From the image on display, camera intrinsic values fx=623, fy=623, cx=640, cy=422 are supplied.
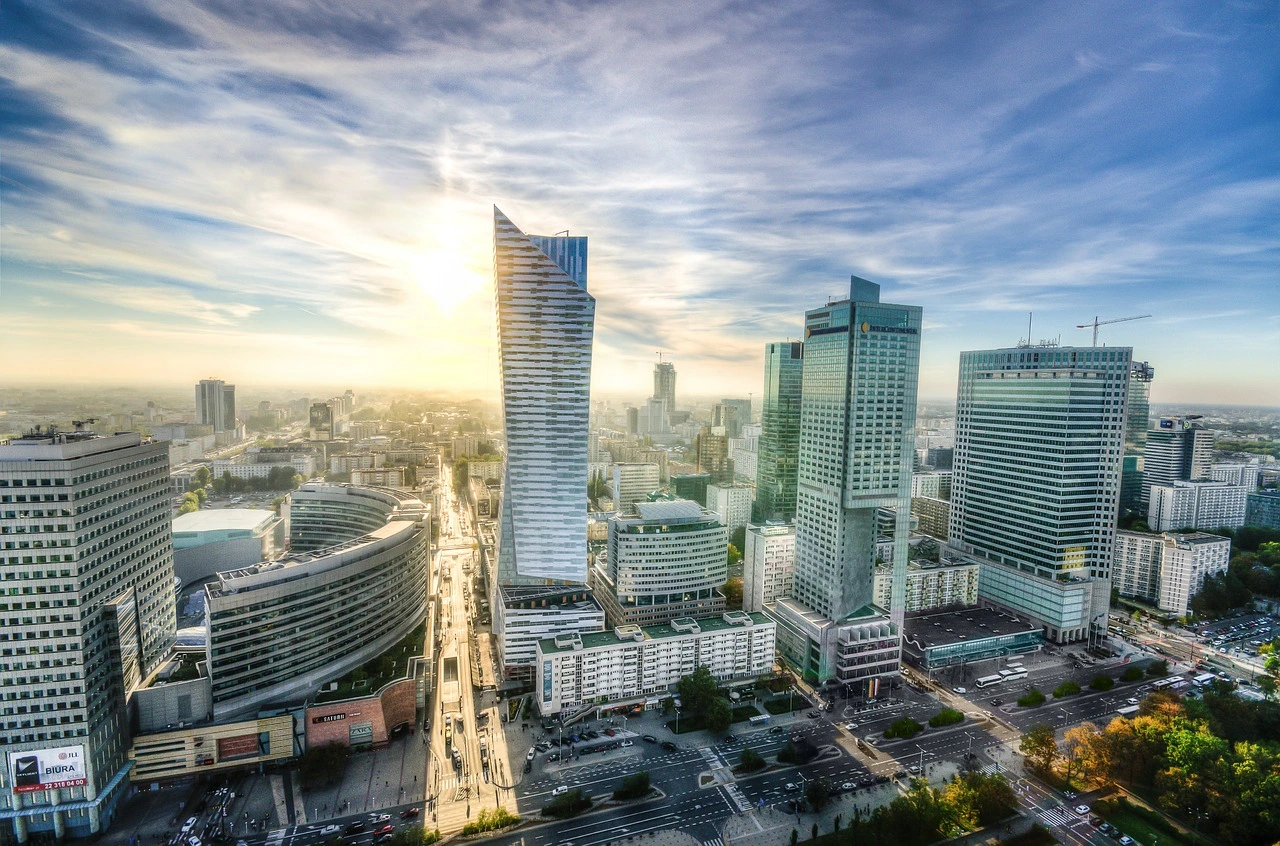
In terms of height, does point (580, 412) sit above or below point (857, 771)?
above

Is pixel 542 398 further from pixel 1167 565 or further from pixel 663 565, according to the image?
pixel 1167 565

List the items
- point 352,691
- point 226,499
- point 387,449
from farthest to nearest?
point 387,449
point 226,499
point 352,691

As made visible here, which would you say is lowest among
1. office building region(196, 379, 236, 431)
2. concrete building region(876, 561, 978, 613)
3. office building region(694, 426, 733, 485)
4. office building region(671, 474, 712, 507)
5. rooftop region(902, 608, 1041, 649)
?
rooftop region(902, 608, 1041, 649)

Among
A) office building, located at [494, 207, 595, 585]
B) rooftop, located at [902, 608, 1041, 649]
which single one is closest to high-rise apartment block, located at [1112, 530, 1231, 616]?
rooftop, located at [902, 608, 1041, 649]

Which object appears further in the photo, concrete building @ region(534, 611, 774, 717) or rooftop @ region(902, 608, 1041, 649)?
rooftop @ region(902, 608, 1041, 649)

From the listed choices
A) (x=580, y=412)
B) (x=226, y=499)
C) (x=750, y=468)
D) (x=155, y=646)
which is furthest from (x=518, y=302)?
(x=750, y=468)

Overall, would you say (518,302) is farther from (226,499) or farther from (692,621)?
(226,499)

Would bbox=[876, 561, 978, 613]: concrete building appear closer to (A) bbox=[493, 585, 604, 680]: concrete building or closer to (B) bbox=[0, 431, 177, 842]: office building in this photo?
(A) bbox=[493, 585, 604, 680]: concrete building
